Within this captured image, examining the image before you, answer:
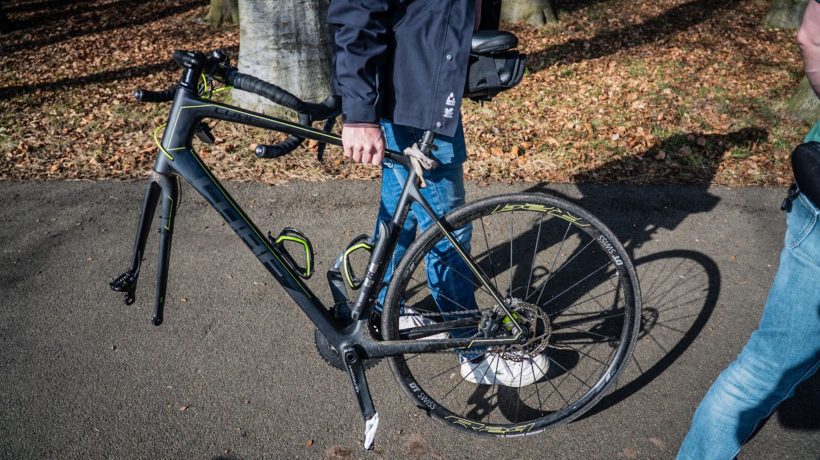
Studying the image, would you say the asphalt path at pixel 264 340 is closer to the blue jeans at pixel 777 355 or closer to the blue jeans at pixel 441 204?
the blue jeans at pixel 777 355

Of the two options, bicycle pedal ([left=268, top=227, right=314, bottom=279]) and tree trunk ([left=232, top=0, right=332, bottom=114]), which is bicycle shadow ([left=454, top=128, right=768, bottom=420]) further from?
tree trunk ([left=232, top=0, right=332, bottom=114])

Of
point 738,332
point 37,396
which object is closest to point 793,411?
point 738,332

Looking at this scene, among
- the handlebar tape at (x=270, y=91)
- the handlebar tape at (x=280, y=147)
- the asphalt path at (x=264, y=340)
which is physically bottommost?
the asphalt path at (x=264, y=340)

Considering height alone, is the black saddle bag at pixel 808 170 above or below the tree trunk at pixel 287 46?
above

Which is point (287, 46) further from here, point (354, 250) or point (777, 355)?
point (777, 355)

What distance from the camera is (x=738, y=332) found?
334 cm

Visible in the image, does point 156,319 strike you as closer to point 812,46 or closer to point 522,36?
point 812,46

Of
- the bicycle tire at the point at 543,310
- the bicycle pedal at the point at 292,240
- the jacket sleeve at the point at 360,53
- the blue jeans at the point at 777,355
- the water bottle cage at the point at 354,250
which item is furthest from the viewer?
the water bottle cage at the point at 354,250

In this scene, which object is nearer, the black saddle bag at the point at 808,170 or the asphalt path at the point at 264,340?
the black saddle bag at the point at 808,170

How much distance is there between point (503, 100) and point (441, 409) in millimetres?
4346

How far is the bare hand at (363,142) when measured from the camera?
2.31 m

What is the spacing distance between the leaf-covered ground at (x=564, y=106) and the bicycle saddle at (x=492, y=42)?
2634 millimetres

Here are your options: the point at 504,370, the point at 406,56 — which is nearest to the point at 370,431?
the point at 504,370

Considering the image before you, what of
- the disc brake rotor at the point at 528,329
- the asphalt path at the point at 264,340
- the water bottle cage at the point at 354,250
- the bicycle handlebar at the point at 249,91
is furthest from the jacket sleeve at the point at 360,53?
the asphalt path at the point at 264,340
